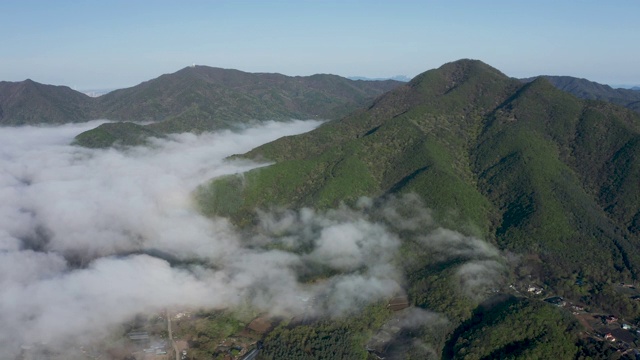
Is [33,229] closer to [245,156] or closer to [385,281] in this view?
[245,156]

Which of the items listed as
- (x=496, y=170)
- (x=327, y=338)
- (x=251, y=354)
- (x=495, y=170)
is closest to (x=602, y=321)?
(x=327, y=338)

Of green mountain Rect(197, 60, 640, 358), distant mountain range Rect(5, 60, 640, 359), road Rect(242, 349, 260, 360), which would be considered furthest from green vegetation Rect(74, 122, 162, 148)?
road Rect(242, 349, 260, 360)

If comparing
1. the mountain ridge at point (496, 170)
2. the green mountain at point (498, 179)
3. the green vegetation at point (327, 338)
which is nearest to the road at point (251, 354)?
the green vegetation at point (327, 338)

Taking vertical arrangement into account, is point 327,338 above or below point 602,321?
below

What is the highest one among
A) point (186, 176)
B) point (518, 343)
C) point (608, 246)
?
point (186, 176)

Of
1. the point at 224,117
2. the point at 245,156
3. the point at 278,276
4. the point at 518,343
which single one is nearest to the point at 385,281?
the point at 278,276

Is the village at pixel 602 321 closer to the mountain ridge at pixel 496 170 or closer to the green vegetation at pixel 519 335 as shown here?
the mountain ridge at pixel 496 170

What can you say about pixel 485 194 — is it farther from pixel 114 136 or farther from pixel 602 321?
pixel 114 136
